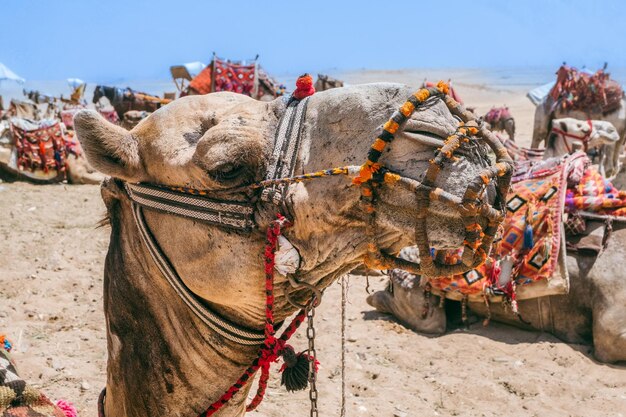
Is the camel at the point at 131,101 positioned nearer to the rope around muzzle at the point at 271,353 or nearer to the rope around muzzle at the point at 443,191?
the rope around muzzle at the point at 271,353

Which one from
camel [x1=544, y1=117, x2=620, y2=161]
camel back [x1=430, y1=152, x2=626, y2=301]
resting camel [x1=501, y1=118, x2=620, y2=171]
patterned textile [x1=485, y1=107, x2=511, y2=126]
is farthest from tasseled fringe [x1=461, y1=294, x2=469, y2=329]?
patterned textile [x1=485, y1=107, x2=511, y2=126]

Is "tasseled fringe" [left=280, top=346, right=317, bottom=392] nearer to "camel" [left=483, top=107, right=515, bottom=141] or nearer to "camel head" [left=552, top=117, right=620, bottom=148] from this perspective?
"camel head" [left=552, top=117, right=620, bottom=148]

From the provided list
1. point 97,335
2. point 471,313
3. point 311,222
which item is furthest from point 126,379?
point 471,313

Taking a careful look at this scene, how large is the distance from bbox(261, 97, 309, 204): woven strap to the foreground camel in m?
4.56

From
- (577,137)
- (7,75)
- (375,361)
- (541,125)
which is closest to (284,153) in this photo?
(375,361)

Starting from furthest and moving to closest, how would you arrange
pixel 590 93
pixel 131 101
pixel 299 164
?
pixel 131 101
pixel 590 93
pixel 299 164

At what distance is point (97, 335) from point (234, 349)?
13.5 ft

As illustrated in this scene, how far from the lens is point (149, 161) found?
1873 mm

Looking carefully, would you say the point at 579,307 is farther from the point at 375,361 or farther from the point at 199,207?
the point at 199,207

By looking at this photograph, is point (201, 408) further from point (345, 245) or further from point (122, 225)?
point (345, 245)

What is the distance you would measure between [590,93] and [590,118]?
1.96ft

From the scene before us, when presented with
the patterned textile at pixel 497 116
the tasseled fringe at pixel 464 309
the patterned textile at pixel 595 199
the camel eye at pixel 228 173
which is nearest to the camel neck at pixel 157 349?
the camel eye at pixel 228 173

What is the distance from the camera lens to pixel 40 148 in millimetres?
13883

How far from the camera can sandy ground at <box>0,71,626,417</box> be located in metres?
4.73
